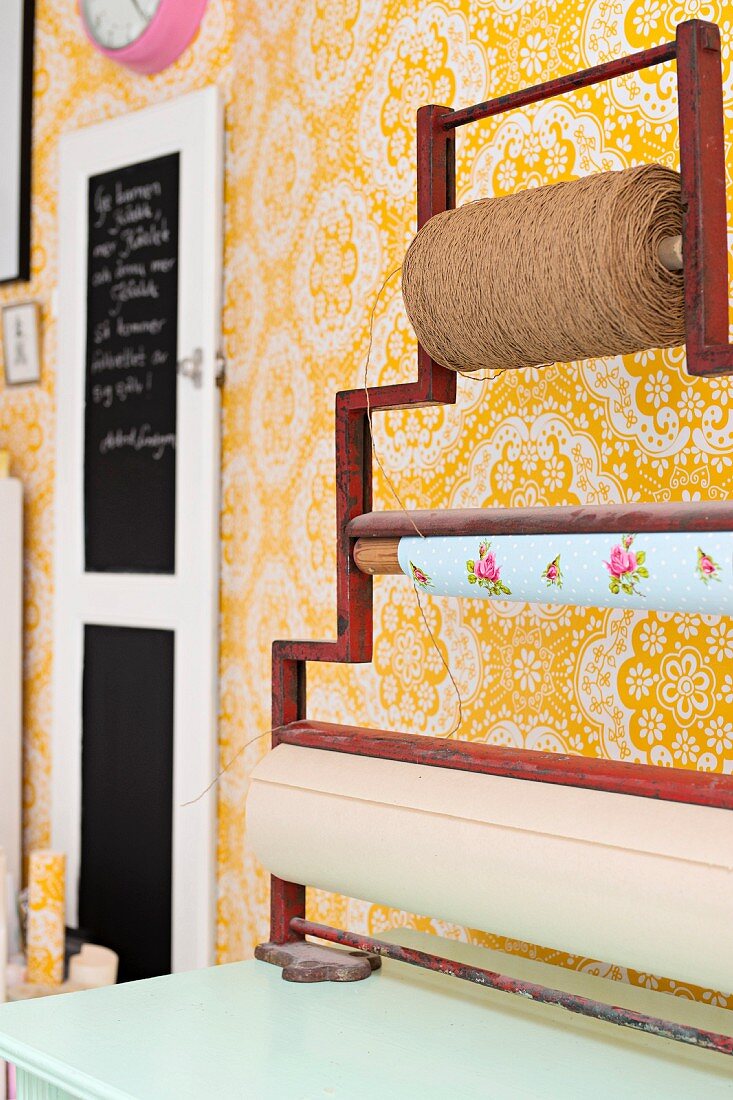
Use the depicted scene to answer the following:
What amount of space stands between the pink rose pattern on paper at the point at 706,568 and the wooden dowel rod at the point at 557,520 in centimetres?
2

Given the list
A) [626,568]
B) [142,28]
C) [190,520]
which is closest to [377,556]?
[626,568]

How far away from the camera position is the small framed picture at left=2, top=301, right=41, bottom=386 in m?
2.64

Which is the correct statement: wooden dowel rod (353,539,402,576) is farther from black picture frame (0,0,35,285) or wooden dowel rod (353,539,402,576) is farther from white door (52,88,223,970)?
black picture frame (0,0,35,285)

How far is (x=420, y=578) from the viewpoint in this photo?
1337mm

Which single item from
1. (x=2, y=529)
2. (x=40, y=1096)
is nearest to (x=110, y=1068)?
(x=40, y=1096)

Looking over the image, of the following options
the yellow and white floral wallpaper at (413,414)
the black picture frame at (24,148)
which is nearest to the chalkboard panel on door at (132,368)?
the yellow and white floral wallpaper at (413,414)

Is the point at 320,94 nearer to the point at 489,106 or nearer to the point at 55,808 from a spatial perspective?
the point at 489,106

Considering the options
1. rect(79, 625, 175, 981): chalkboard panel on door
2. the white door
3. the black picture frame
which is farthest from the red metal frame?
the black picture frame

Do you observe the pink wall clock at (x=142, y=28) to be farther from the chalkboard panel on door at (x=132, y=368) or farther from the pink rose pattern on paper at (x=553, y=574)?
the pink rose pattern on paper at (x=553, y=574)

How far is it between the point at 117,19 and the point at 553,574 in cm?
162

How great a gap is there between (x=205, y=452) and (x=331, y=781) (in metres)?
0.92

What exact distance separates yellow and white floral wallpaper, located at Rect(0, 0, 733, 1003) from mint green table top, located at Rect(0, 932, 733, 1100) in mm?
266

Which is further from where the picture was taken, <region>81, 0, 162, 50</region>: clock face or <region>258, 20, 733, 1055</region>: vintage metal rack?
<region>81, 0, 162, 50</region>: clock face

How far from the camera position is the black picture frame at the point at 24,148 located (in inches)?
104
